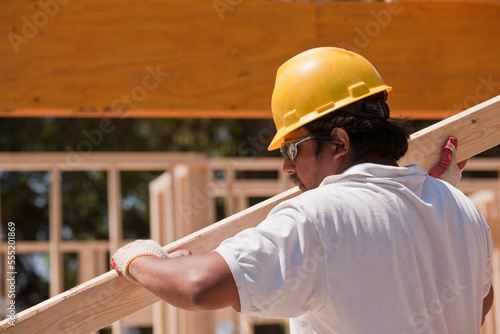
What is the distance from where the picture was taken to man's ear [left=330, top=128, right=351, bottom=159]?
2113 mm

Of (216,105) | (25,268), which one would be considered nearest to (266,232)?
(216,105)

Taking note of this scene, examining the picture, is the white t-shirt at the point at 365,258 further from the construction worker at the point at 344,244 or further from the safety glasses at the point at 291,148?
the safety glasses at the point at 291,148

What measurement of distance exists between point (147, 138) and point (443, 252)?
1277 cm

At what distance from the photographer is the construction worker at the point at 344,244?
5.94ft

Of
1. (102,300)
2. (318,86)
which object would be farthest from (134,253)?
(318,86)

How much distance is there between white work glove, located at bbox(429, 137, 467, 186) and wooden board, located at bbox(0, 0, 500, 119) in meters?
Result: 1.52

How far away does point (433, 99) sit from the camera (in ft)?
13.3

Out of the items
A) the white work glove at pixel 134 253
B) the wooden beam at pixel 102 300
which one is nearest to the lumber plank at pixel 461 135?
the wooden beam at pixel 102 300

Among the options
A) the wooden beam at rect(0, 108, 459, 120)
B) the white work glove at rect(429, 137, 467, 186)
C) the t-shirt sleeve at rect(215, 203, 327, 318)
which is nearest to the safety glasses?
the t-shirt sleeve at rect(215, 203, 327, 318)

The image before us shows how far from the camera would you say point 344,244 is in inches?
73.3

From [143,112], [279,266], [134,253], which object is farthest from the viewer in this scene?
[143,112]

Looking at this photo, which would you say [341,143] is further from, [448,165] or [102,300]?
[102,300]

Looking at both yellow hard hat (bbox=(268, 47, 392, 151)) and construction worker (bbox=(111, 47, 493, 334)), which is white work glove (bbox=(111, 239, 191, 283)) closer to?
construction worker (bbox=(111, 47, 493, 334))

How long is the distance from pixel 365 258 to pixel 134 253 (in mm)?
658
